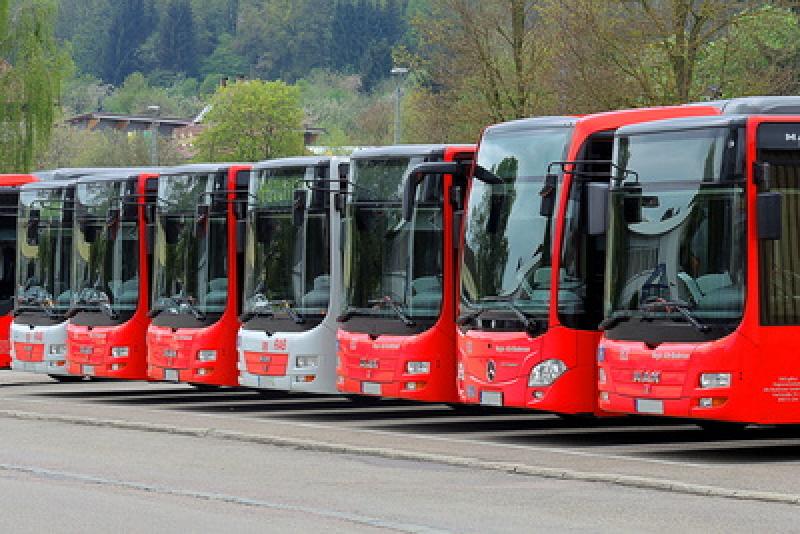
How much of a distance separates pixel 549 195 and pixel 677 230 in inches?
72.5

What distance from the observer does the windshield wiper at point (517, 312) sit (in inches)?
741

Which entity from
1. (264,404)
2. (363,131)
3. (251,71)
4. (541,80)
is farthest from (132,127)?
(264,404)

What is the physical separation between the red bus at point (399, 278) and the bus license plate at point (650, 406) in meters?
3.74

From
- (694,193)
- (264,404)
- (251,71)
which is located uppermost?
(251,71)

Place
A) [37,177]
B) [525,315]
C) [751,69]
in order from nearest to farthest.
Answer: [525,315]
[37,177]
[751,69]

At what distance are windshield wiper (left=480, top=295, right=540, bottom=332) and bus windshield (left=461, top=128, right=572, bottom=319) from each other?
0.02 m

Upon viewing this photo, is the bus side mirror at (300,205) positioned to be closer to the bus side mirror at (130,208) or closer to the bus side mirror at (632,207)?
the bus side mirror at (130,208)

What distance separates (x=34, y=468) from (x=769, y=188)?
6.72 metres

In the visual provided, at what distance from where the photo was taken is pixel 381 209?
71.1ft

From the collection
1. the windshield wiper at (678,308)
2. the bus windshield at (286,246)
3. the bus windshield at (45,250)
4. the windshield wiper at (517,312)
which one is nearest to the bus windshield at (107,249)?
the bus windshield at (45,250)

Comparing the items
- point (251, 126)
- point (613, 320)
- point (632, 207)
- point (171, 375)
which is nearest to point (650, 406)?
point (613, 320)

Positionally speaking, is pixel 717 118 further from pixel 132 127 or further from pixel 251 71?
pixel 251 71

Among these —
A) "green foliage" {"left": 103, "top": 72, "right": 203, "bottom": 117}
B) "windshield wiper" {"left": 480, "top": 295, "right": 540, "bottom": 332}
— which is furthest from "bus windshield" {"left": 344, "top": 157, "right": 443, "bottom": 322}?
"green foliage" {"left": 103, "top": 72, "right": 203, "bottom": 117}

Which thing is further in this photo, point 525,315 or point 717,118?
point 525,315
